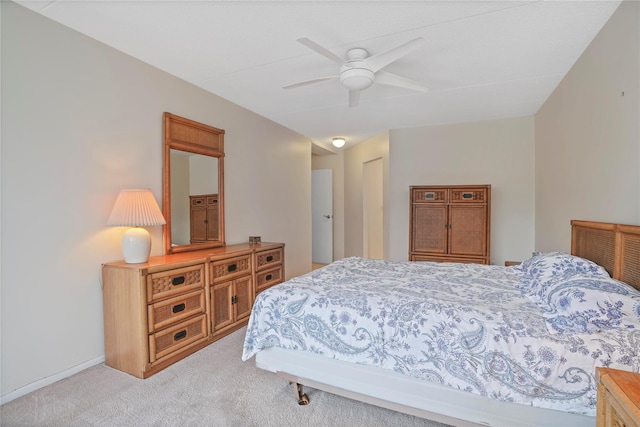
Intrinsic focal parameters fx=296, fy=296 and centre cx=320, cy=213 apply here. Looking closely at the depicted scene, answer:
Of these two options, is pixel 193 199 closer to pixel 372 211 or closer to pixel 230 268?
pixel 230 268

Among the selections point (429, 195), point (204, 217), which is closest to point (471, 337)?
point (204, 217)

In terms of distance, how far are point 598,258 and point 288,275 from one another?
12.0 feet

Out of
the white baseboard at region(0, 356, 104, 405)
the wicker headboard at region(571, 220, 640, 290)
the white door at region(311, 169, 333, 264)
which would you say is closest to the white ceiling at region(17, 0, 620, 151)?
the wicker headboard at region(571, 220, 640, 290)

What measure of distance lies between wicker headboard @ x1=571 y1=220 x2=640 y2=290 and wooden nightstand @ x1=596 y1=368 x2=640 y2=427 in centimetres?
112

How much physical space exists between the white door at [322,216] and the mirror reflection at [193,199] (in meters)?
3.49

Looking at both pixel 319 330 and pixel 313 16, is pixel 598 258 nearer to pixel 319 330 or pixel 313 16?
pixel 319 330

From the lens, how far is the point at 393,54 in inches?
81.5

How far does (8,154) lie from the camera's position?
1.84 metres

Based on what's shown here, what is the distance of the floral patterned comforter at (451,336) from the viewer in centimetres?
127

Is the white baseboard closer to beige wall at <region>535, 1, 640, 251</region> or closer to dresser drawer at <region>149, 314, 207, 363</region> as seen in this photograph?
dresser drawer at <region>149, 314, 207, 363</region>

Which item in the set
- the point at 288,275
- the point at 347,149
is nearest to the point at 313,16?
the point at 288,275

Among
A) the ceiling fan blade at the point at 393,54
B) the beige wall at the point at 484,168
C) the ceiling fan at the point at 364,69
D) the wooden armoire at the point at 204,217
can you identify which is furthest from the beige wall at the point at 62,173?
the beige wall at the point at 484,168

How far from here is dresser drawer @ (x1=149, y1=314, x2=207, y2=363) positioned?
2.17 m

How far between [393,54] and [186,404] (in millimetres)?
2669
